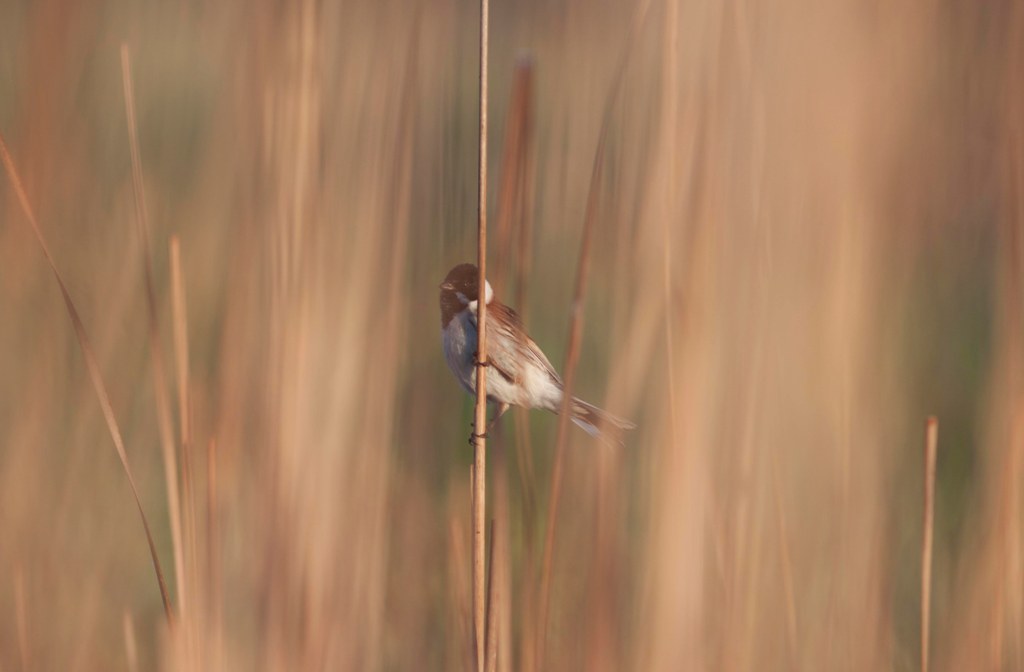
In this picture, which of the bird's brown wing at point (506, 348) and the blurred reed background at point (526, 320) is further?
the bird's brown wing at point (506, 348)

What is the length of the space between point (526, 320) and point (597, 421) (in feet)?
0.75

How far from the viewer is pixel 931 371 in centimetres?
180

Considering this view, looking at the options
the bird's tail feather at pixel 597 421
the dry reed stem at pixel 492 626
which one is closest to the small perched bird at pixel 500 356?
the bird's tail feather at pixel 597 421

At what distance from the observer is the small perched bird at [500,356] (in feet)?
3.78

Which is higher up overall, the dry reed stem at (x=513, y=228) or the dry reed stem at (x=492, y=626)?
the dry reed stem at (x=513, y=228)

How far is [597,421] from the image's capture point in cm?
115

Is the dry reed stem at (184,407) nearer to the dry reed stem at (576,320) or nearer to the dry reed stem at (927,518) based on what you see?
the dry reed stem at (576,320)

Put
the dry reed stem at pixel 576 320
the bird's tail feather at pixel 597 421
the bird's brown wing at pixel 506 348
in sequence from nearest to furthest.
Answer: the dry reed stem at pixel 576 320 < the bird's tail feather at pixel 597 421 < the bird's brown wing at pixel 506 348

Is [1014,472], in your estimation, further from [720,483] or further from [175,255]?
[175,255]

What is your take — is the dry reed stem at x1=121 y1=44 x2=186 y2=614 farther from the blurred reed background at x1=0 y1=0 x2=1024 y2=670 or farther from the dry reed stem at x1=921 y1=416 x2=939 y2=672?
the dry reed stem at x1=921 y1=416 x2=939 y2=672

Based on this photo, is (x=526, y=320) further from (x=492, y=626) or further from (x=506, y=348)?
(x=492, y=626)

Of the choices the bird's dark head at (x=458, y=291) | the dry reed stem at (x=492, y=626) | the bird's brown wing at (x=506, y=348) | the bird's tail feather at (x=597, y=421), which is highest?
the bird's dark head at (x=458, y=291)

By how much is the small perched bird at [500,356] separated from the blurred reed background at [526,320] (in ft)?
0.17

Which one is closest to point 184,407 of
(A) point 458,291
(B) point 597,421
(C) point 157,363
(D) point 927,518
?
(C) point 157,363
